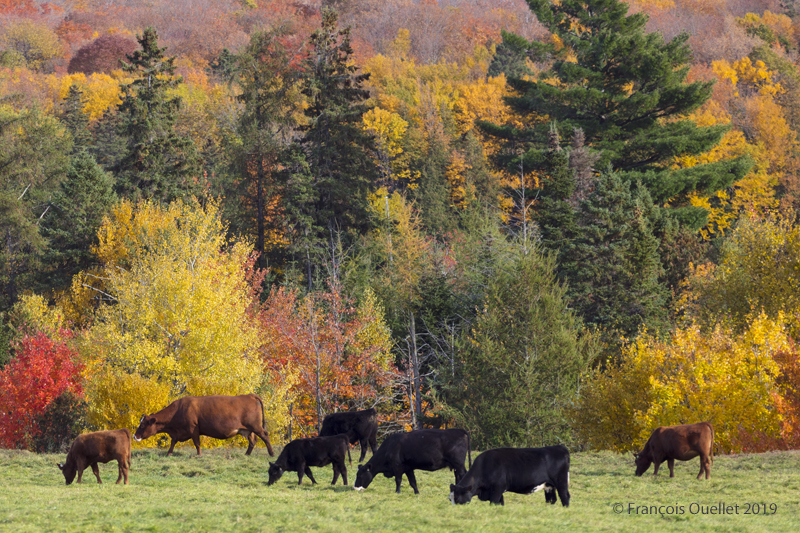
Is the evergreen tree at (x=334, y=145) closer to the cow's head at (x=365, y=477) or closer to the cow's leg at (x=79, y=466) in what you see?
the cow's leg at (x=79, y=466)

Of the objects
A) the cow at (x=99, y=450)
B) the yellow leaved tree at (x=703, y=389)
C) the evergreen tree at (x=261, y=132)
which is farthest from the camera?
the evergreen tree at (x=261, y=132)

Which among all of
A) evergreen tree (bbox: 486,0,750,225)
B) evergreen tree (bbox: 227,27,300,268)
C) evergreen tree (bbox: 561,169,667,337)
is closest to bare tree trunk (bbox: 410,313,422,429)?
evergreen tree (bbox: 561,169,667,337)

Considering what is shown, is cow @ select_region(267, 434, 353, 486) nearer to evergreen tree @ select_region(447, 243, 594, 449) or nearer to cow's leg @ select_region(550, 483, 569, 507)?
cow's leg @ select_region(550, 483, 569, 507)

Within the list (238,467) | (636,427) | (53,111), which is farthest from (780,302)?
(53,111)

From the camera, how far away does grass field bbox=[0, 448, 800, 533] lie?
13688 mm

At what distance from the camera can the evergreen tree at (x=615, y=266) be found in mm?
43656

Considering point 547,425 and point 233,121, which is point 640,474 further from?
point 233,121

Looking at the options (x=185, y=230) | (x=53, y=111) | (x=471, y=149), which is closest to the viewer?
(x=185, y=230)

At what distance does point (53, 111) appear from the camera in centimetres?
9362

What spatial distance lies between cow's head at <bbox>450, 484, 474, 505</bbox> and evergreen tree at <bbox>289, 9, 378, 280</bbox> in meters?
45.2

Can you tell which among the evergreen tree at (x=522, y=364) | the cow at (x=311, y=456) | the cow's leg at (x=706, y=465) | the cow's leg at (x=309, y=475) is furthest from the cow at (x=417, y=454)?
the evergreen tree at (x=522, y=364)

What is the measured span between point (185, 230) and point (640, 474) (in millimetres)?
31491

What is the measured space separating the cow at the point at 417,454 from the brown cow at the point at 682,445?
5.07m

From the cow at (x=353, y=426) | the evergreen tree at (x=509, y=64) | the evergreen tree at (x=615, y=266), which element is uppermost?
the evergreen tree at (x=509, y=64)
